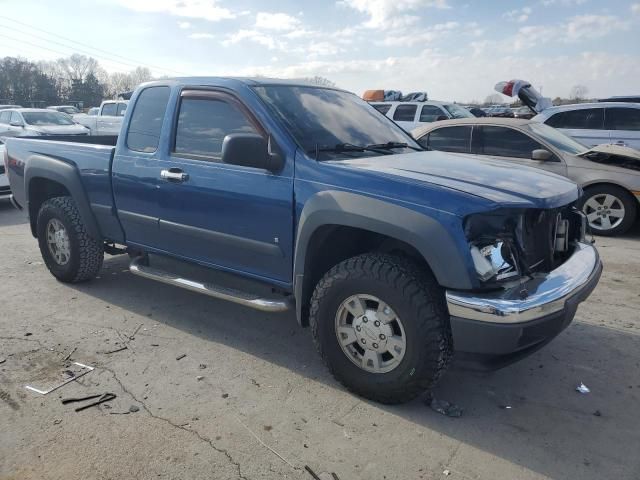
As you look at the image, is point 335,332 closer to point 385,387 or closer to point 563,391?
point 385,387

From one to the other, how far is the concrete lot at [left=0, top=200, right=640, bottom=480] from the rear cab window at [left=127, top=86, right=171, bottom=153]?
1459mm

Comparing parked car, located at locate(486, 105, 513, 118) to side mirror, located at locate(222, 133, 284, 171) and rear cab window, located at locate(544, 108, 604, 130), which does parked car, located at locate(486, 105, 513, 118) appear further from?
side mirror, located at locate(222, 133, 284, 171)

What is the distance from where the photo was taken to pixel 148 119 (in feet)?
14.3

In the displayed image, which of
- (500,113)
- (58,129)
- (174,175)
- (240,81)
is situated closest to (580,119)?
(240,81)

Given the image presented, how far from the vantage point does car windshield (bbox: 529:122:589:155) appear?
7.52 meters

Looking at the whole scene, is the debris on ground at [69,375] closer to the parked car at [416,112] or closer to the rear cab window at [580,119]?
the rear cab window at [580,119]

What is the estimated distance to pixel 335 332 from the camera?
10.6 feet

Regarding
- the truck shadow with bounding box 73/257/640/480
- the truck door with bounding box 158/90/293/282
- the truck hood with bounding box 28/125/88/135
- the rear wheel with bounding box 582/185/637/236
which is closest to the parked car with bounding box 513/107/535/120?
the rear wheel with bounding box 582/185/637/236

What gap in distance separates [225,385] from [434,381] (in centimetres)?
134

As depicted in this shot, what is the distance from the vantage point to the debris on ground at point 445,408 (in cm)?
309

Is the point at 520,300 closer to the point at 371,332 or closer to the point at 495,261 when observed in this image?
the point at 495,261

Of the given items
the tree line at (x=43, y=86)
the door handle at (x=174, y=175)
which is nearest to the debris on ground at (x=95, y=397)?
the door handle at (x=174, y=175)

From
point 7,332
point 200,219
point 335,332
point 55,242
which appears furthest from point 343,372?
point 55,242

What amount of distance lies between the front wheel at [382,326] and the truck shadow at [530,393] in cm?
21
